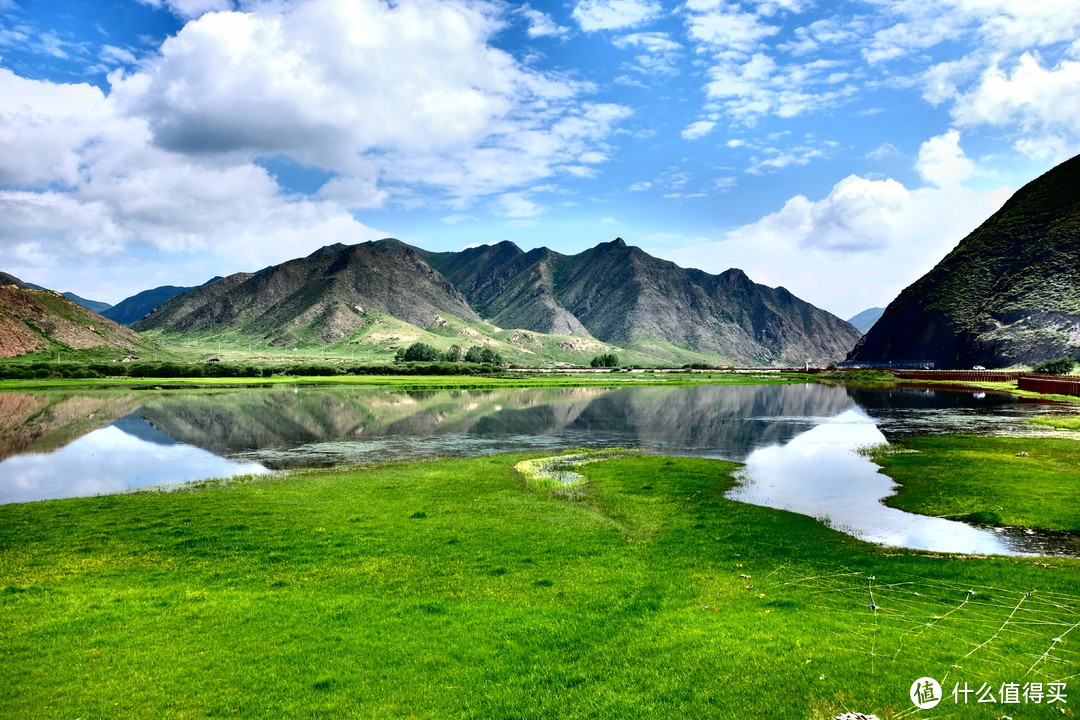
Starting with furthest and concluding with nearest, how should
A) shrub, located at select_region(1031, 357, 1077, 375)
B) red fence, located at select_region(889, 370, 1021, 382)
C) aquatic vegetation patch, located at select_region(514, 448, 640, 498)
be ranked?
1. red fence, located at select_region(889, 370, 1021, 382)
2. shrub, located at select_region(1031, 357, 1077, 375)
3. aquatic vegetation patch, located at select_region(514, 448, 640, 498)

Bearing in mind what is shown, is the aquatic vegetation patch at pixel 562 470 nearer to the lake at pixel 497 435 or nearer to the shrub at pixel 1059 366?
the lake at pixel 497 435

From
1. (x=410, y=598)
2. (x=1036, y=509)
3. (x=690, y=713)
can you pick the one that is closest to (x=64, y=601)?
(x=410, y=598)

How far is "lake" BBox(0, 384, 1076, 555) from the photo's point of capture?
3509 cm

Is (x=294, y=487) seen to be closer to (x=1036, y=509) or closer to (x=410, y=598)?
(x=410, y=598)

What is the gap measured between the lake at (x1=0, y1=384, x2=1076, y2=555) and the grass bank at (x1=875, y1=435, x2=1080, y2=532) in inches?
72.4

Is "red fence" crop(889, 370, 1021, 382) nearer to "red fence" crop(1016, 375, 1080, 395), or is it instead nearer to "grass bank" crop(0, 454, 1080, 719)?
"red fence" crop(1016, 375, 1080, 395)

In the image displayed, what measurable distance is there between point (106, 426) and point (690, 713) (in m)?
82.2

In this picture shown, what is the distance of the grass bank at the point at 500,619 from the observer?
11680mm

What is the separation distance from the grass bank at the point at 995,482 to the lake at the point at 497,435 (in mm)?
1839

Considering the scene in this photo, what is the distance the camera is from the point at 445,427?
243ft

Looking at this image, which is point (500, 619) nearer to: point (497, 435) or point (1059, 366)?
point (497, 435)

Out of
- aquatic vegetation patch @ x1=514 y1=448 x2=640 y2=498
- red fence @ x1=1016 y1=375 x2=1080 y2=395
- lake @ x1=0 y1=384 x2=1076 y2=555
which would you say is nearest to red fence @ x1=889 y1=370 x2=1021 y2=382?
red fence @ x1=1016 y1=375 x2=1080 y2=395

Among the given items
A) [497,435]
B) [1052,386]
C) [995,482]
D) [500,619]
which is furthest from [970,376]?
[500,619]

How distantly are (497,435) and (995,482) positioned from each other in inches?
1773
